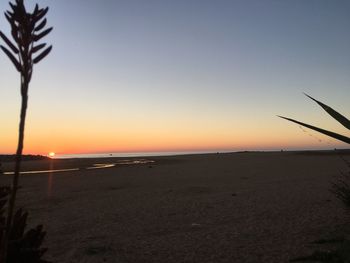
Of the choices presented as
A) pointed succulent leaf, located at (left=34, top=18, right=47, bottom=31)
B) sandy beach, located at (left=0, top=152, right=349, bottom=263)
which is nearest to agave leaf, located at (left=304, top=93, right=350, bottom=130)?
sandy beach, located at (left=0, top=152, right=349, bottom=263)

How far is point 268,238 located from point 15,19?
208 inches

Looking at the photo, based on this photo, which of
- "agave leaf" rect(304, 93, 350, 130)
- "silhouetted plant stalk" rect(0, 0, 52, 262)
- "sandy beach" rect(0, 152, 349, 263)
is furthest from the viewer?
"sandy beach" rect(0, 152, 349, 263)

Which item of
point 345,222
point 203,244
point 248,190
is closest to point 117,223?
point 203,244

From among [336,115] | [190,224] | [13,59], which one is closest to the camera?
[13,59]

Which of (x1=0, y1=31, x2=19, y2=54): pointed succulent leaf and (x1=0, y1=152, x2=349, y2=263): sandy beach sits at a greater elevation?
(x1=0, y1=31, x2=19, y2=54): pointed succulent leaf

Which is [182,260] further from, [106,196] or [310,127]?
[106,196]

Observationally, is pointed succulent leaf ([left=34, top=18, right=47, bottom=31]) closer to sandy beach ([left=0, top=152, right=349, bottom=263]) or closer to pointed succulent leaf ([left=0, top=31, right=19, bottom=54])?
pointed succulent leaf ([left=0, top=31, right=19, bottom=54])

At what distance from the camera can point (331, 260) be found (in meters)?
4.72

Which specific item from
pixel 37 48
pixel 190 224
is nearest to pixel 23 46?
pixel 37 48

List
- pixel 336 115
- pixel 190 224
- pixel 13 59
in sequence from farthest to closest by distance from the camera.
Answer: pixel 190 224 < pixel 336 115 < pixel 13 59

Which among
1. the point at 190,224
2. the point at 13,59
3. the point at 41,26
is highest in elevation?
the point at 41,26

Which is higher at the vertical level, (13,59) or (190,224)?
(13,59)

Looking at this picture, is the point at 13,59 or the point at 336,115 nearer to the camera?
the point at 13,59

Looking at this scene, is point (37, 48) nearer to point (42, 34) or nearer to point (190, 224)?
point (42, 34)
